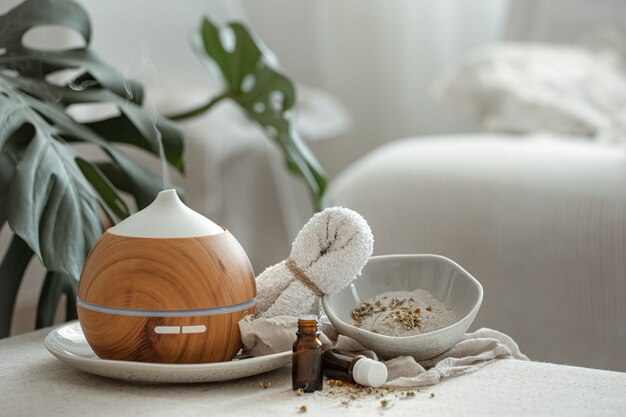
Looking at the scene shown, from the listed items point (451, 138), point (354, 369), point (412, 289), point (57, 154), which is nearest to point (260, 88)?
point (451, 138)

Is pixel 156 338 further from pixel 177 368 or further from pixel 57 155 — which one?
pixel 57 155

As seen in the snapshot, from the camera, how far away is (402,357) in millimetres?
727

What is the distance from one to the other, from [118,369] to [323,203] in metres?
0.79

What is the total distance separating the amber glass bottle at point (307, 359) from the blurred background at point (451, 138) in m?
0.45

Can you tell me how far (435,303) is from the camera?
78 cm

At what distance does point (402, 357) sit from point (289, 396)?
103mm

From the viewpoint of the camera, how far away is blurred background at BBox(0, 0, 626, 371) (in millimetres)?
1359

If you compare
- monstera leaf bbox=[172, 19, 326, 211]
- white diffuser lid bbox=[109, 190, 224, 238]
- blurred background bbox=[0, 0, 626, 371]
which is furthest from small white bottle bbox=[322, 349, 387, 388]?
monstera leaf bbox=[172, 19, 326, 211]

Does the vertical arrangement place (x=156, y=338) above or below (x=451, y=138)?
above

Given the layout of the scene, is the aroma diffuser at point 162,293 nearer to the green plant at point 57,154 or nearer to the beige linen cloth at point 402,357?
the beige linen cloth at point 402,357

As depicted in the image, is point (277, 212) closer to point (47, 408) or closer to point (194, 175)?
point (194, 175)

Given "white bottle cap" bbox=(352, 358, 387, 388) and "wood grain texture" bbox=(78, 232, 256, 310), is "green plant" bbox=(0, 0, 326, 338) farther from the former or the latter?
"white bottle cap" bbox=(352, 358, 387, 388)

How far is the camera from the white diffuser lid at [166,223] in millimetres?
719

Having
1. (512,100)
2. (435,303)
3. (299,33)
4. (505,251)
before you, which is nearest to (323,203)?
(505,251)
